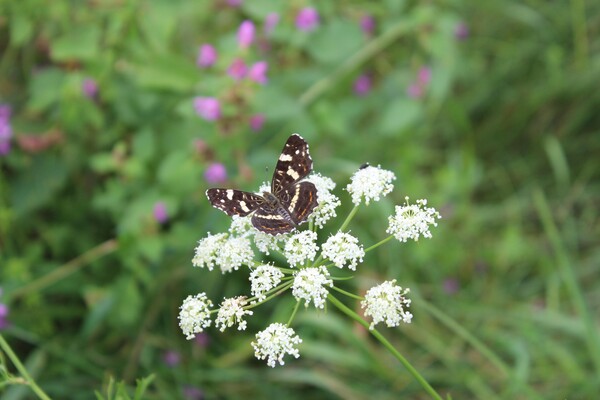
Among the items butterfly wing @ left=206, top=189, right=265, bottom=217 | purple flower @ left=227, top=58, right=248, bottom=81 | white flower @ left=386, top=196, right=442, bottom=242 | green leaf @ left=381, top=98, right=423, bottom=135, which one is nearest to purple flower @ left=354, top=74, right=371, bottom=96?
green leaf @ left=381, top=98, right=423, bottom=135

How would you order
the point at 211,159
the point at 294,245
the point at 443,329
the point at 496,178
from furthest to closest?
the point at 496,178
the point at 443,329
the point at 211,159
the point at 294,245

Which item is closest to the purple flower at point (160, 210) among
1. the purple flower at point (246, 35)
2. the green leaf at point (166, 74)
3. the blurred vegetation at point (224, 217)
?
the blurred vegetation at point (224, 217)

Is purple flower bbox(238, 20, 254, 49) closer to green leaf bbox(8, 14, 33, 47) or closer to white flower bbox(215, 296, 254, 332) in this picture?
green leaf bbox(8, 14, 33, 47)

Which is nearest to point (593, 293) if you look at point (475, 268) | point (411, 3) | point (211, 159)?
point (475, 268)

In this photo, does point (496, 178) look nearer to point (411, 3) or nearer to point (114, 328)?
point (411, 3)

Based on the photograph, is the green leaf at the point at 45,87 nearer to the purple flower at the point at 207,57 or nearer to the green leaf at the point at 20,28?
the green leaf at the point at 20,28

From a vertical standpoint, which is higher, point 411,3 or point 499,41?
point 499,41

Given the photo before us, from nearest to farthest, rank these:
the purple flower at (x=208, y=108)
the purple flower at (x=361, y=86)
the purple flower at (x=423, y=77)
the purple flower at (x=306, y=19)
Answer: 1. the purple flower at (x=208, y=108)
2. the purple flower at (x=306, y=19)
3. the purple flower at (x=423, y=77)
4. the purple flower at (x=361, y=86)
